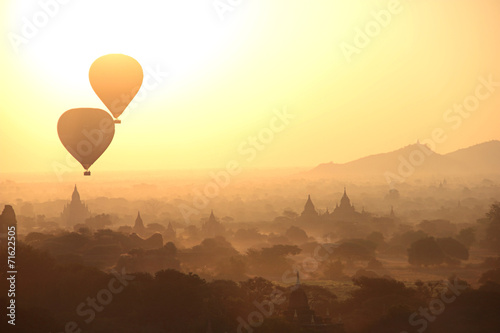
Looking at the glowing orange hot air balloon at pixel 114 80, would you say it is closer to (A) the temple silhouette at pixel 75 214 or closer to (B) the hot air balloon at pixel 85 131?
(B) the hot air balloon at pixel 85 131

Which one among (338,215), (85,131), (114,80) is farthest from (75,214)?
(114,80)

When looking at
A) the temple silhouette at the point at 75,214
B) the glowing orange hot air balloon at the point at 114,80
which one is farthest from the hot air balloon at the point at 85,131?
the temple silhouette at the point at 75,214

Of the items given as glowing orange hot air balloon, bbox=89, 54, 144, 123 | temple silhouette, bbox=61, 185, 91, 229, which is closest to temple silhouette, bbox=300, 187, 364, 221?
Result: temple silhouette, bbox=61, 185, 91, 229

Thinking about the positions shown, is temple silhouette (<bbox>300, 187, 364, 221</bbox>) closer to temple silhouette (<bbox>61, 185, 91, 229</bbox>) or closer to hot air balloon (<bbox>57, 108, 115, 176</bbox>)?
temple silhouette (<bbox>61, 185, 91, 229</bbox>)

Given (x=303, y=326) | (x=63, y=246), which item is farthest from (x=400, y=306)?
(x=63, y=246)

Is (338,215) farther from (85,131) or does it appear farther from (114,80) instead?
(114,80)

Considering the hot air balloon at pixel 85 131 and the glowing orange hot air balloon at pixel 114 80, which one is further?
the hot air balloon at pixel 85 131
